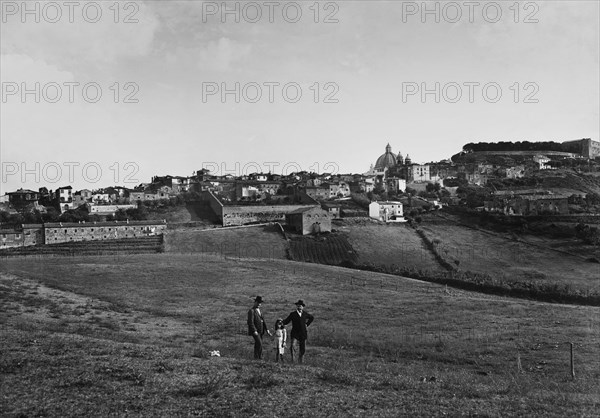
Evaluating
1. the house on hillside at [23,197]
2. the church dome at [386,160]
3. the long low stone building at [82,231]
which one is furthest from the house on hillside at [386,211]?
the house on hillside at [23,197]

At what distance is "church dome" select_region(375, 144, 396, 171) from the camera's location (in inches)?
7534

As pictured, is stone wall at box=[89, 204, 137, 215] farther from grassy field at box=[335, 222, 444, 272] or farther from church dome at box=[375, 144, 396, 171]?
church dome at box=[375, 144, 396, 171]

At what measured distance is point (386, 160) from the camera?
7648 inches

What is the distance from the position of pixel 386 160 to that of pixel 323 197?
2742 inches

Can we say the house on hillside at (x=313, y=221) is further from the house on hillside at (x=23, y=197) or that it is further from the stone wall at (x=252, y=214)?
the house on hillside at (x=23, y=197)

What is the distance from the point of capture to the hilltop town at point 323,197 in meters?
96.4

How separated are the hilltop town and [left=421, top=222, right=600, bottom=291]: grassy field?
51.9 feet

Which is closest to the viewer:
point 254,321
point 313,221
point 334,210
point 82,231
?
point 254,321

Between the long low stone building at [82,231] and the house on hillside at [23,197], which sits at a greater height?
the house on hillside at [23,197]

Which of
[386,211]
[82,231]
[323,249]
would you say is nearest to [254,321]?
[323,249]

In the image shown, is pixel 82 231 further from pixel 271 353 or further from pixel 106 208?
pixel 271 353

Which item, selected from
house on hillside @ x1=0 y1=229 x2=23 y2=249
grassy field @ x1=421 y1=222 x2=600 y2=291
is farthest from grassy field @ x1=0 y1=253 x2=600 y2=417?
house on hillside @ x1=0 y1=229 x2=23 y2=249

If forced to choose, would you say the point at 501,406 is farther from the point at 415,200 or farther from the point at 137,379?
the point at 415,200

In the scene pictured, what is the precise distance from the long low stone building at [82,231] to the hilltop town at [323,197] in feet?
0.55
